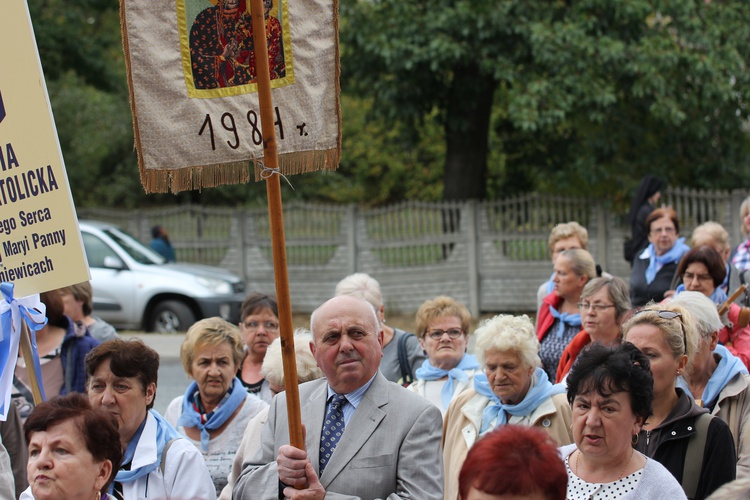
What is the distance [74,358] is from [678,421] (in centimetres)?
363

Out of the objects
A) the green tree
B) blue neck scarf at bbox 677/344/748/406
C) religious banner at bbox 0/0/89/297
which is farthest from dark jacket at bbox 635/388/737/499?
the green tree

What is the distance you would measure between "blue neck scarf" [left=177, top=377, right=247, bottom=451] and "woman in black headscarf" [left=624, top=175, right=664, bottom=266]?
558 centimetres

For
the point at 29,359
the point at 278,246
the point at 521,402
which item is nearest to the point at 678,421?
the point at 521,402

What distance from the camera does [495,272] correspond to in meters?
17.0

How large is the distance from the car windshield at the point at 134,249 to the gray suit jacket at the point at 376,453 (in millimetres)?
12363

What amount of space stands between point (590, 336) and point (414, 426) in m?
2.41

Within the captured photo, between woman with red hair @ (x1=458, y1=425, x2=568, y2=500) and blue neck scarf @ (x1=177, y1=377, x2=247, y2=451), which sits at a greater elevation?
woman with red hair @ (x1=458, y1=425, x2=568, y2=500)

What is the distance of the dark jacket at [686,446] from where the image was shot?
4141 mm

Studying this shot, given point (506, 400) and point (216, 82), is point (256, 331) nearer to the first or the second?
point (506, 400)

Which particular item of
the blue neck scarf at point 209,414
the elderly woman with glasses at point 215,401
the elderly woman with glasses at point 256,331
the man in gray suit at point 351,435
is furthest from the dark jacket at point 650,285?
the man in gray suit at point 351,435

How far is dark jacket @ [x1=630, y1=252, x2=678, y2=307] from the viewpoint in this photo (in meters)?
8.36

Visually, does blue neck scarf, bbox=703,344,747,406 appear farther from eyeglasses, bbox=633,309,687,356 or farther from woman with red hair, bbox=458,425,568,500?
woman with red hair, bbox=458,425,568,500

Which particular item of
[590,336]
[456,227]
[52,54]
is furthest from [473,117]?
[590,336]

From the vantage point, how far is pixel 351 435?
3.99 meters
